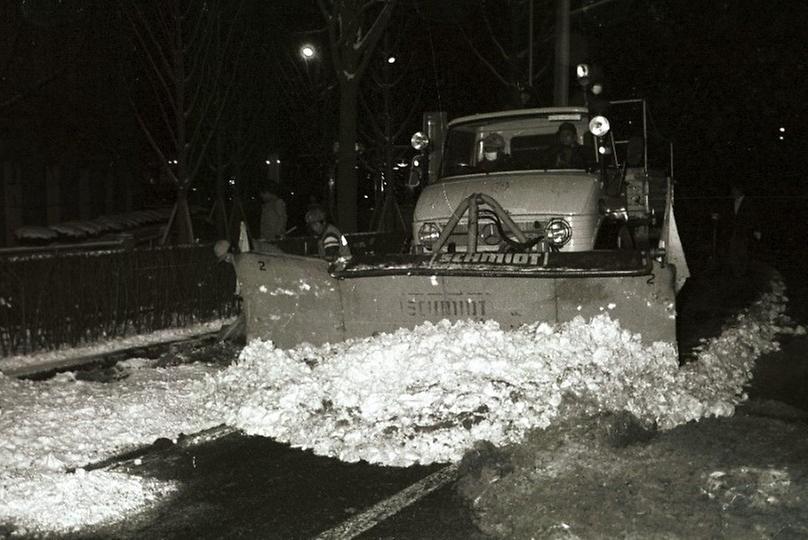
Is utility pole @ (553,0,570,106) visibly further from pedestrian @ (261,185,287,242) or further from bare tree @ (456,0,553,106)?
pedestrian @ (261,185,287,242)

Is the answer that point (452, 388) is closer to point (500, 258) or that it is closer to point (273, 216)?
point (500, 258)

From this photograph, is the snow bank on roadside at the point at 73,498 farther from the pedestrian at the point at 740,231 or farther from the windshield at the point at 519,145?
the pedestrian at the point at 740,231

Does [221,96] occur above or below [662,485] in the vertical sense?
above

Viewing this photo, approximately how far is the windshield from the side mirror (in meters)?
0.29

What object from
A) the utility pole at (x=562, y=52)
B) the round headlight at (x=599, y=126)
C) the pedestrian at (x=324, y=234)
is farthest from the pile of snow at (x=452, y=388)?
the utility pole at (x=562, y=52)

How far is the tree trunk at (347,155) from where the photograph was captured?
16250mm

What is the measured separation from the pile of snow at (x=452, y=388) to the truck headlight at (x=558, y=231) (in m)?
1.37

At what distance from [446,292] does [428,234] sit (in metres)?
1.65

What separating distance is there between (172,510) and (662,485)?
2.93 m

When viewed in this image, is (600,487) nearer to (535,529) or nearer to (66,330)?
(535,529)

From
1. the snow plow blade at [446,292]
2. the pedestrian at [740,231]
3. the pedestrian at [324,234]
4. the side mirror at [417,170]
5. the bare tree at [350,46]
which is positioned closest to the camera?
the snow plow blade at [446,292]

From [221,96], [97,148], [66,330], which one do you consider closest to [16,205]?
[97,148]

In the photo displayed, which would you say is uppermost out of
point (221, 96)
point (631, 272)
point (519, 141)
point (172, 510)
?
point (221, 96)

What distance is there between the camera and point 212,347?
414 inches
